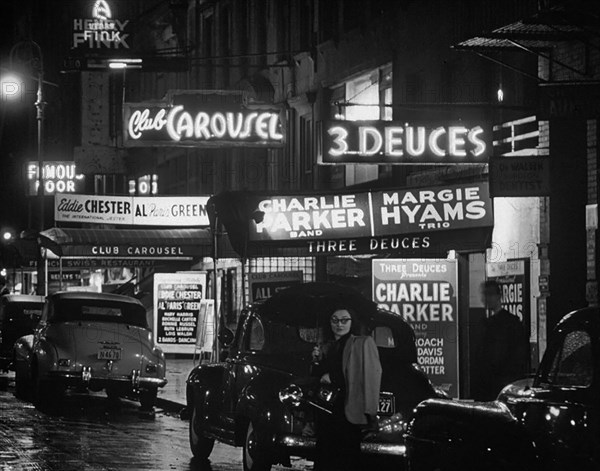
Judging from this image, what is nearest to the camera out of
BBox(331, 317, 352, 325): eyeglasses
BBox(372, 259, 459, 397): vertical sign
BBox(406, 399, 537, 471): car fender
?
BBox(406, 399, 537, 471): car fender

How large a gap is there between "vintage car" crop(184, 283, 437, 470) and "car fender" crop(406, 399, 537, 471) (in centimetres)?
252

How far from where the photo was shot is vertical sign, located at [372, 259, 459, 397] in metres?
18.5

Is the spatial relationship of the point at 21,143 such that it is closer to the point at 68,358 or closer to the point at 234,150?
the point at 234,150

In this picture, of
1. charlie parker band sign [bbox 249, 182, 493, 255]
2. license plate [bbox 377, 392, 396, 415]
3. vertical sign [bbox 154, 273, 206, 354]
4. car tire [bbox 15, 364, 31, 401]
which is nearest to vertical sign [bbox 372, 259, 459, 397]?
charlie parker band sign [bbox 249, 182, 493, 255]

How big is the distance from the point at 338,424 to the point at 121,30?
90.9 ft

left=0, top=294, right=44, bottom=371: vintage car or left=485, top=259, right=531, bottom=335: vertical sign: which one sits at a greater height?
left=485, top=259, right=531, bottom=335: vertical sign

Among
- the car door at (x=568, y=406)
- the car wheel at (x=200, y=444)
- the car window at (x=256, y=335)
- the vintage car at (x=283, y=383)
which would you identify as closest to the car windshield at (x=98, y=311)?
the vintage car at (x=283, y=383)

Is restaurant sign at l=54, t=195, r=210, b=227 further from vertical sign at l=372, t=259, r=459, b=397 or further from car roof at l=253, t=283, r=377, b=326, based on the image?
car roof at l=253, t=283, r=377, b=326

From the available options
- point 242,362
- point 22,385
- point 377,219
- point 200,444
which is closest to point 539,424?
point 242,362

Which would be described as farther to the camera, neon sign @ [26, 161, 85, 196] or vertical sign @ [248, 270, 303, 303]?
neon sign @ [26, 161, 85, 196]

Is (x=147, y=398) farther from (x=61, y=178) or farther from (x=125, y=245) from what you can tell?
(x=61, y=178)

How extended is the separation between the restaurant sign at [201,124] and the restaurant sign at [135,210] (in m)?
5.03

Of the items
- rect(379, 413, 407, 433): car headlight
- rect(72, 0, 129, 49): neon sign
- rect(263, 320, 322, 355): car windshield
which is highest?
rect(72, 0, 129, 49): neon sign

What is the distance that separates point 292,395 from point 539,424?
374 centimetres
